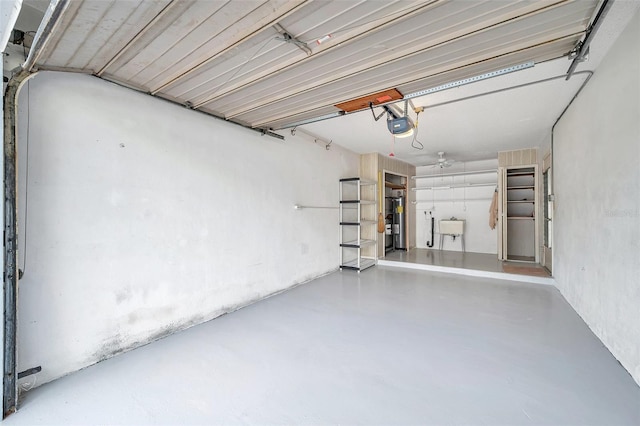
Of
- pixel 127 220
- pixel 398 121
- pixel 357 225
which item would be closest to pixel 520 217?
pixel 357 225

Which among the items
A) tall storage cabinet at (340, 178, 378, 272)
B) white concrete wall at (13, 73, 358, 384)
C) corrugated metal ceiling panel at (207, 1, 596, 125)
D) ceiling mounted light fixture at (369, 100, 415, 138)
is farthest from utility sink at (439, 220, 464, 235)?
corrugated metal ceiling panel at (207, 1, 596, 125)

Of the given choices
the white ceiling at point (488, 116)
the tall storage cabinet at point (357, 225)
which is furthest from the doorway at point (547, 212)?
the tall storage cabinet at point (357, 225)

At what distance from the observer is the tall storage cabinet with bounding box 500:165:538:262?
5898 millimetres

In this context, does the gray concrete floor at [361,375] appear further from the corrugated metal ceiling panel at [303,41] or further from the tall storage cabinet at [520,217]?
the tall storage cabinet at [520,217]

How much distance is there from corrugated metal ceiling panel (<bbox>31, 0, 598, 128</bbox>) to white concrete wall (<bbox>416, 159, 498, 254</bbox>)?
18.3 ft

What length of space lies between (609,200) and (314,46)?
272 cm

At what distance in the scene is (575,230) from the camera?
10.0 feet

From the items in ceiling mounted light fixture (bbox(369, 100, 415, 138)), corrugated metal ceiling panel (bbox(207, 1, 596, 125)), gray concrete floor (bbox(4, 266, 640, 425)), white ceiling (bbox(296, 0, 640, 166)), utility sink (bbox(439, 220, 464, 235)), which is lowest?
gray concrete floor (bbox(4, 266, 640, 425))

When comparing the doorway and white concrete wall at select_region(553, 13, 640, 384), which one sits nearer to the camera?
white concrete wall at select_region(553, 13, 640, 384)

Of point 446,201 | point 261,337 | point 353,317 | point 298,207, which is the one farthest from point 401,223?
point 261,337

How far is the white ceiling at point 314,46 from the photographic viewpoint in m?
1.46

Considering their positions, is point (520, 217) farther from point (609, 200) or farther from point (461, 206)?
point (609, 200)

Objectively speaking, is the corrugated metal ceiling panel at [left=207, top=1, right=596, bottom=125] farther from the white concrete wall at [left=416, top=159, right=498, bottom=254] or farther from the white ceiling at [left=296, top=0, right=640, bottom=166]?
the white concrete wall at [left=416, top=159, right=498, bottom=254]

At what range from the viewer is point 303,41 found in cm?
175
